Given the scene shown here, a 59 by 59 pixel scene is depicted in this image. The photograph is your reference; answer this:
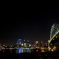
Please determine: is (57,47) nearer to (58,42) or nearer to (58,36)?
(58,42)

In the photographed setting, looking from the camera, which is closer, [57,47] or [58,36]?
[58,36]

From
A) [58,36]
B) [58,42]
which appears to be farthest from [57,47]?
[58,36]

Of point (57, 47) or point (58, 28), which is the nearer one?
point (58, 28)

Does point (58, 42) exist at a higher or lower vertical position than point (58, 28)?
lower

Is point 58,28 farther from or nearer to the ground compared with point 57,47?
farther from the ground

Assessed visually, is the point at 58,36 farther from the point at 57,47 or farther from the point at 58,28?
the point at 57,47

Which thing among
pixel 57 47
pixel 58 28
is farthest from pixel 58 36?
pixel 57 47

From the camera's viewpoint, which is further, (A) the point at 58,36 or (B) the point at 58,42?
(B) the point at 58,42
